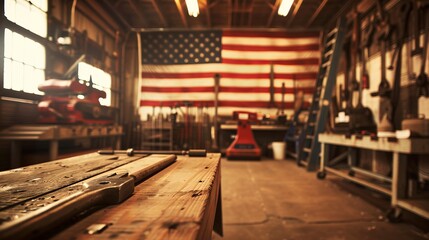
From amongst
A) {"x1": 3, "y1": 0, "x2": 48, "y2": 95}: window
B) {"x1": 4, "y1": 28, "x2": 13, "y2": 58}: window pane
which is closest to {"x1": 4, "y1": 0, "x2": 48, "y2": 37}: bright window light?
{"x1": 3, "y1": 0, "x2": 48, "y2": 95}: window

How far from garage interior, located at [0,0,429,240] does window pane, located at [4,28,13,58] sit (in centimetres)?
2

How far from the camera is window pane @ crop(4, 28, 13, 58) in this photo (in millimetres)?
3139

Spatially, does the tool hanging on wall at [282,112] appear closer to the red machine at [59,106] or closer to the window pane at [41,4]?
the red machine at [59,106]

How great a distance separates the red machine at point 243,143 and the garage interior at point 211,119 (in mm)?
33

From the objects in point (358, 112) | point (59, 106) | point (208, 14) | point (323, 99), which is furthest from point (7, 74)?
point (358, 112)

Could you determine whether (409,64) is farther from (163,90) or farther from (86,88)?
(163,90)

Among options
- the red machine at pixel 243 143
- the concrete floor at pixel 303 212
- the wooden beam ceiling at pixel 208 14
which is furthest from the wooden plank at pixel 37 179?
the wooden beam ceiling at pixel 208 14

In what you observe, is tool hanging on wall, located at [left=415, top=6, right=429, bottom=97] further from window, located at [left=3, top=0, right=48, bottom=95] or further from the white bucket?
window, located at [left=3, top=0, right=48, bottom=95]

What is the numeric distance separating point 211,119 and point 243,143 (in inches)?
54.3

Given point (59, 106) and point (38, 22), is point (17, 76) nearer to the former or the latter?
point (59, 106)

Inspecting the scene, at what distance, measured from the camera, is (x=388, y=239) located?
1.67 meters

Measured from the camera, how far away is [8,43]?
321 cm

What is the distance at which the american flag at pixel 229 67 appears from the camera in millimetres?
6438

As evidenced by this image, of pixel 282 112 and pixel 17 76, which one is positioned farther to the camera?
pixel 282 112
